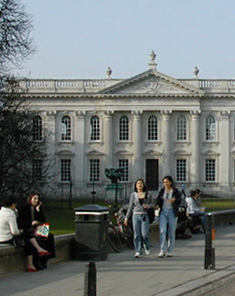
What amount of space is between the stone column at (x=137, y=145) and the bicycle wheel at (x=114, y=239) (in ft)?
191

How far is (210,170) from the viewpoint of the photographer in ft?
257

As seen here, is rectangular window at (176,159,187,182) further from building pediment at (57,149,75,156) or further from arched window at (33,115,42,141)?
arched window at (33,115,42,141)

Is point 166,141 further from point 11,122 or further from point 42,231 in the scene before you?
point 42,231

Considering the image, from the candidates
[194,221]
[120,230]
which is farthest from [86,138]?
[120,230]

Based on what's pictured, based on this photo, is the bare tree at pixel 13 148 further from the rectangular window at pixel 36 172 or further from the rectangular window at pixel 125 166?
the rectangular window at pixel 125 166

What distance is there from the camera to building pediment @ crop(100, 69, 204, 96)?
76812 mm

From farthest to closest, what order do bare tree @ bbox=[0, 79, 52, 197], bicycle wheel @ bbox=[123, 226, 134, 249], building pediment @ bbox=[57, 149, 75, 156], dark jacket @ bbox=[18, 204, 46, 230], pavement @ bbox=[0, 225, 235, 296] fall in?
building pediment @ bbox=[57, 149, 75, 156]
bare tree @ bbox=[0, 79, 52, 197]
bicycle wheel @ bbox=[123, 226, 134, 249]
dark jacket @ bbox=[18, 204, 46, 230]
pavement @ bbox=[0, 225, 235, 296]

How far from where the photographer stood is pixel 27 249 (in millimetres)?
15016

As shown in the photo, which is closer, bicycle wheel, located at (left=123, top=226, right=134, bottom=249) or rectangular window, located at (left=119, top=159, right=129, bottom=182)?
bicycle wheel, located at (left=123, top=226, right=134, bottom=249)

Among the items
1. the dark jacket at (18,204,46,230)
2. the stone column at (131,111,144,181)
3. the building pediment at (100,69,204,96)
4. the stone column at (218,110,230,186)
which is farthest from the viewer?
the stone column at (218,110,230,186)

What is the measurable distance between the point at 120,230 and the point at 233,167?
195ft

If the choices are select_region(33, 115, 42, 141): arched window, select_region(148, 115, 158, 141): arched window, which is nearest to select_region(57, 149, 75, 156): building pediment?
select_region(33, 115, 42, 141): arched window

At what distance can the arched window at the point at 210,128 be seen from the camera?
78125 millimetres

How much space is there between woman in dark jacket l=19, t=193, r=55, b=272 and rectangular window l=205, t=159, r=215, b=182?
206ft
